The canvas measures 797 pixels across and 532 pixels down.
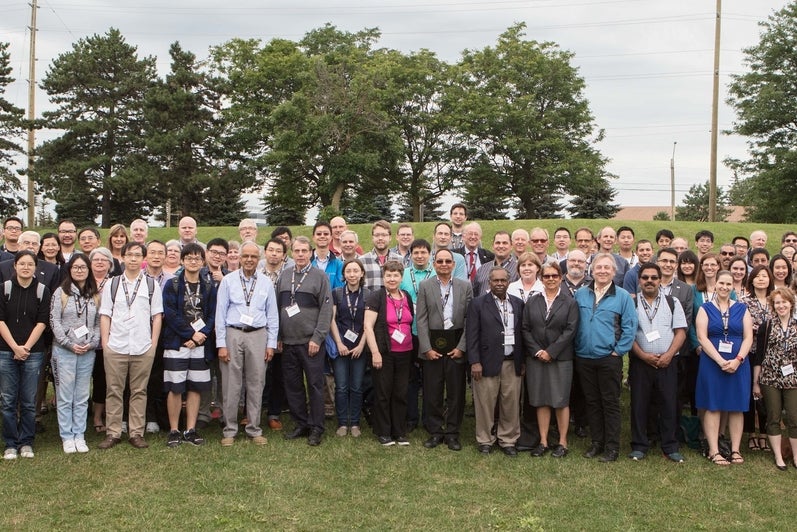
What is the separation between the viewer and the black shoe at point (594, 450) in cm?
624

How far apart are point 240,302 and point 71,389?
1.74 meters

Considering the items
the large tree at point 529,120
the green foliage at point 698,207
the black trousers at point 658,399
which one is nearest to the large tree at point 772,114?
the large tree at point 529,120

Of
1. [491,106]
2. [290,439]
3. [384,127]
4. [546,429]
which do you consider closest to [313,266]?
[290,439]

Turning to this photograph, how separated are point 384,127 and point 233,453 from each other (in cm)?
2723

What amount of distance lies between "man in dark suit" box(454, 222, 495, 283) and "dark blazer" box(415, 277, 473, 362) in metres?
1.00

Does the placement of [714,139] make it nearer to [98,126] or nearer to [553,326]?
[553,326]

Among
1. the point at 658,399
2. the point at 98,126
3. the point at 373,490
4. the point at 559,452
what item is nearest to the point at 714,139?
the point at 658,399

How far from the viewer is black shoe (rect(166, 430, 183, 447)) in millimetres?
6363

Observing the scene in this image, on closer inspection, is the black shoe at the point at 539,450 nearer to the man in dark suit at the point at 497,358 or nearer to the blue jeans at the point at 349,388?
the man in dark suit at the point at 497,358

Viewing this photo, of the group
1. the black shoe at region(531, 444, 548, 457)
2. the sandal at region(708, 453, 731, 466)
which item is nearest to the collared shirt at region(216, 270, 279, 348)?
the black shoe at region(531, 444, 548, 457)

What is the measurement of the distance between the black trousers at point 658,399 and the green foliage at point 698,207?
48430 millimetres

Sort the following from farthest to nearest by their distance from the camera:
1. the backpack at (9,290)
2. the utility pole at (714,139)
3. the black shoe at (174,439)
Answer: the utility pole at (714,139) < the black shoe at (174,439) < the backpack at (9,290)

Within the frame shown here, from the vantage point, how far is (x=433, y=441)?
6.55 m

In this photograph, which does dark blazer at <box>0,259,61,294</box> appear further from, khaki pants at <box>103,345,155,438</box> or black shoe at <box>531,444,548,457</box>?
black shoe at <box>531,444,548,457</box>
